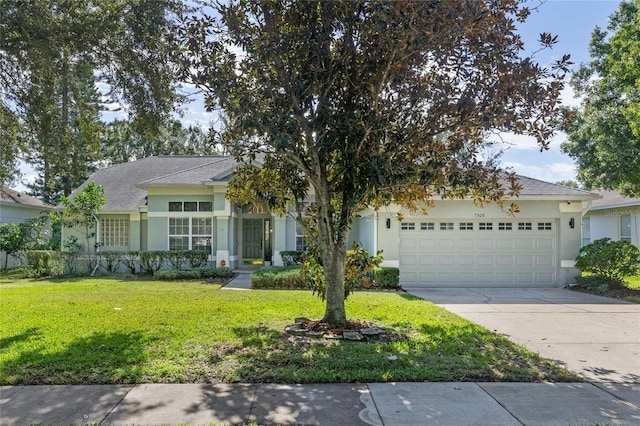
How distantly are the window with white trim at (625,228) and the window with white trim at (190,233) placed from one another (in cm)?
1997

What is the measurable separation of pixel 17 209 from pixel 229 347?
2319 cm

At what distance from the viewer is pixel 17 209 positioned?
78.0ft

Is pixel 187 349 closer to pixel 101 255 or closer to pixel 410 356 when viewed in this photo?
pixel 410 356

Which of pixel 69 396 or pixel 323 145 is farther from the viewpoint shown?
pixel 323 145

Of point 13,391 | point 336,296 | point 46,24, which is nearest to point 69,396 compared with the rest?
point 13,391

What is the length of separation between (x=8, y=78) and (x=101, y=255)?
35.3 feet

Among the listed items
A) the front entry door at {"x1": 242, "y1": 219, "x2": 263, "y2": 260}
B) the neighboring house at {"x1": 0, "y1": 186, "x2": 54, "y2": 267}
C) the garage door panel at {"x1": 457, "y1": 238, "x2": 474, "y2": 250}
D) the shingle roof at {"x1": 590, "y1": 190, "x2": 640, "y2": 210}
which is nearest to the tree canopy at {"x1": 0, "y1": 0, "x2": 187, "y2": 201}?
the garage door panel at {"x1": 457, "y1": 238, "x2": 474, "y2": 250}

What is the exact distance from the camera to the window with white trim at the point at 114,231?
1978 centimetres

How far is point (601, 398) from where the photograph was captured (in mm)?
4688

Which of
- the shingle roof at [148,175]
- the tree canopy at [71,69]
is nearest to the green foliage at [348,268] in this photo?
the tree canopy at [71,69]

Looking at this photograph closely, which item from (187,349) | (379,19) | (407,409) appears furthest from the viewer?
(187,349)

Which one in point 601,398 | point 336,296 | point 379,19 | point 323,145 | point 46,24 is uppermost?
point 46,24

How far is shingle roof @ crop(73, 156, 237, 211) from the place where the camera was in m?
18.5

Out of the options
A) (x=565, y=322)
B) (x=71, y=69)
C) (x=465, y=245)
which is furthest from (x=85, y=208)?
(x=565, y=322)
